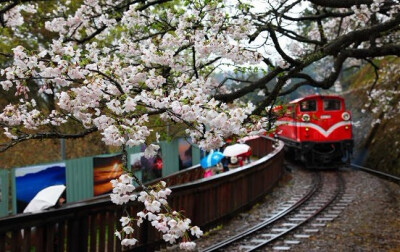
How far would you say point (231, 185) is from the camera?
40.2 feet

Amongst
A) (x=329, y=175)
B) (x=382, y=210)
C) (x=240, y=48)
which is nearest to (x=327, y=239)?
(x=382, y=210)

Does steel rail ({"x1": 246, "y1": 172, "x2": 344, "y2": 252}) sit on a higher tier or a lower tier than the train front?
lower

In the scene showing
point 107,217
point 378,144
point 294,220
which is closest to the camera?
point 107,217

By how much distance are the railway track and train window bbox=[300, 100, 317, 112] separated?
16.6 ft

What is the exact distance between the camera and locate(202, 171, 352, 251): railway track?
9531 mm

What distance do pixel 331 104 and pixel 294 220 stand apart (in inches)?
440

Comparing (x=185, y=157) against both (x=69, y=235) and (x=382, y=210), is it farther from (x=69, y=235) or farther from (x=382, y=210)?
(x=69, y=235)

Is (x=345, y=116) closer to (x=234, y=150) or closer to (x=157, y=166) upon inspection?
(x=234, y=150)

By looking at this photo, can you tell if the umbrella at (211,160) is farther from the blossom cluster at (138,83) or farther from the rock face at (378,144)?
the rock face at (378,144)

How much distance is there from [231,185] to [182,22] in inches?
253

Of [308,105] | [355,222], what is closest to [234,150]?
[355,222]

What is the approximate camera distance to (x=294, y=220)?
467 inches

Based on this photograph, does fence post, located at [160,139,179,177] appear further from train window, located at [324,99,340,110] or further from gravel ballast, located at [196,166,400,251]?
train window, located at [324,99,340,110]

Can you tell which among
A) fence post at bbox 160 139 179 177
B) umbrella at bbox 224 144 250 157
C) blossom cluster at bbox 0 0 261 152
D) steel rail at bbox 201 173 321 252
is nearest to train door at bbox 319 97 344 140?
steel rail at bbox 201 173 321 252
